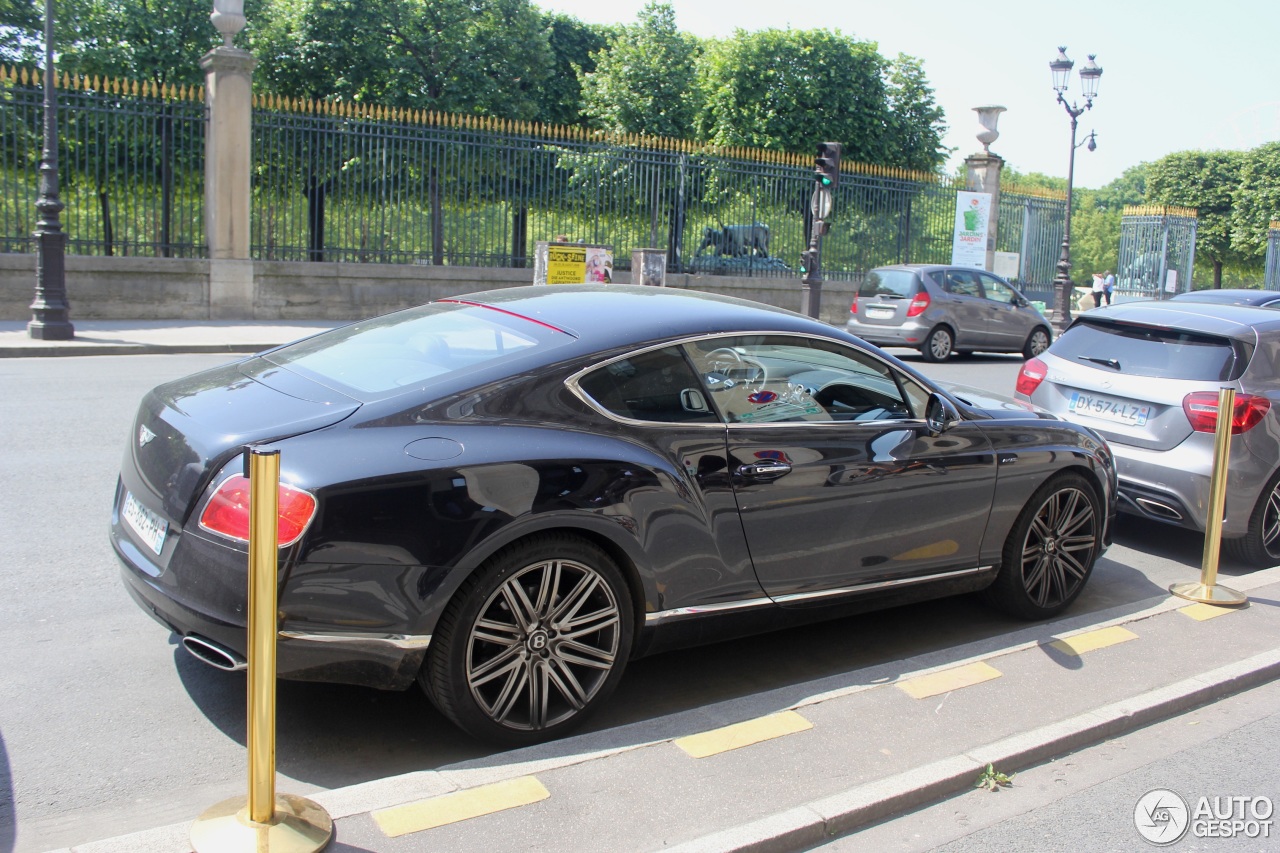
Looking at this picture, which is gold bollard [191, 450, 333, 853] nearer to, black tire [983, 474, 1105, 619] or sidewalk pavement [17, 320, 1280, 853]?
sidewalk pavement [17, 320, 1280, 853]

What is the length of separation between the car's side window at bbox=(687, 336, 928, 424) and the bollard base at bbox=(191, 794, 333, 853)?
6.58 ft

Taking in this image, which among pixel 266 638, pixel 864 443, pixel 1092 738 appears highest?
pixel 864 443

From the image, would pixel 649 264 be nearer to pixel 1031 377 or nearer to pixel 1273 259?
pixel 1031 377

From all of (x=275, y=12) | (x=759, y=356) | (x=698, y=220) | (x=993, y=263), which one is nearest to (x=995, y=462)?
(x=759, y=356)

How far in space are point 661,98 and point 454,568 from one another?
98.0ft

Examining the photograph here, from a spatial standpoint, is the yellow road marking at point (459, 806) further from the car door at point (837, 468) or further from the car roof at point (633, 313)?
the car roof at point (633, 313)

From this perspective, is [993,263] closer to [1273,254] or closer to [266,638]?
[1273,254]

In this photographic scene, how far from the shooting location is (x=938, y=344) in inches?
696

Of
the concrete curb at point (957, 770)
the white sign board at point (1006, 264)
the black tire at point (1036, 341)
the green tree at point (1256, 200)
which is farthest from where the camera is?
the green tree at point (1256, 200)

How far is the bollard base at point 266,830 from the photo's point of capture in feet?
9.11

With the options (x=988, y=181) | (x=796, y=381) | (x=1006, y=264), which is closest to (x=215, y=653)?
(x=796, y=381)

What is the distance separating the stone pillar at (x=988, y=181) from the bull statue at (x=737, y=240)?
645 cm

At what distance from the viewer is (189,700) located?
3.93m

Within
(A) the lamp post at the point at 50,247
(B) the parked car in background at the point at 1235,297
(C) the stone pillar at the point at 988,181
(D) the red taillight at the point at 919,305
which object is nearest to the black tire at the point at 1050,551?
(B) the parked car in background at the point at 1235,297
